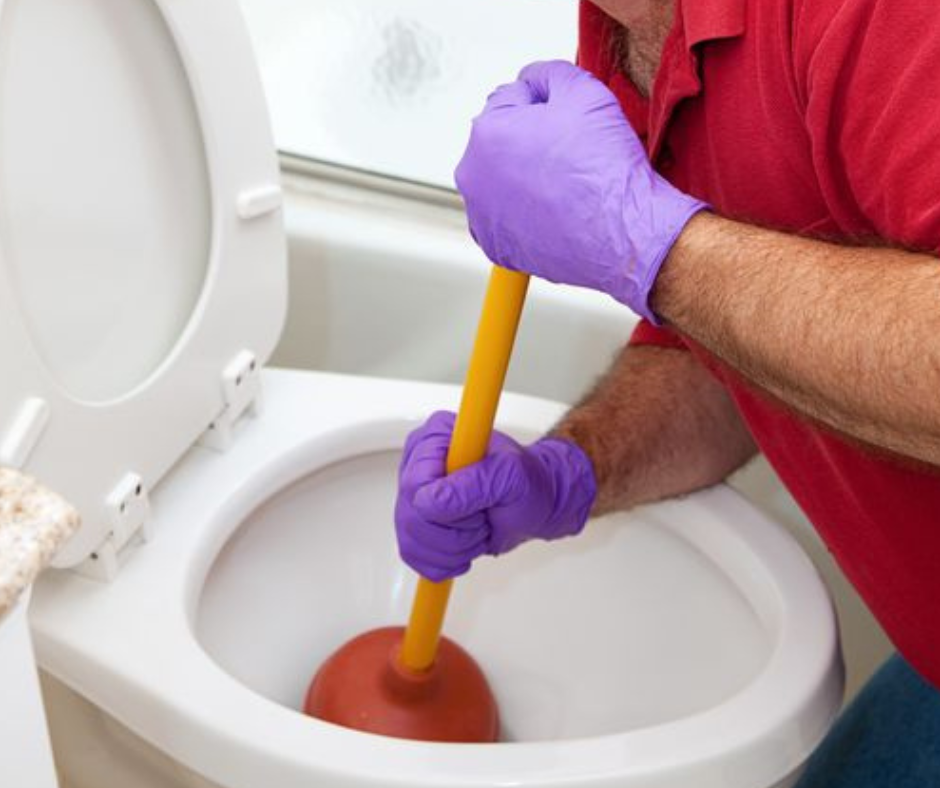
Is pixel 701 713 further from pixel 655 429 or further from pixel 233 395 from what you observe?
pixel 233 395

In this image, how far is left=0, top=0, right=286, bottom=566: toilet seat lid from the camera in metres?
0.62

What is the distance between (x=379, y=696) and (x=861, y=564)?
13.1 inches

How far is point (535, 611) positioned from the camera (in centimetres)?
92

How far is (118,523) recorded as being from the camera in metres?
0.71

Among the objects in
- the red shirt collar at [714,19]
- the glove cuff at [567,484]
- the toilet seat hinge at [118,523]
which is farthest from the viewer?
the glove cuff at [567,484]

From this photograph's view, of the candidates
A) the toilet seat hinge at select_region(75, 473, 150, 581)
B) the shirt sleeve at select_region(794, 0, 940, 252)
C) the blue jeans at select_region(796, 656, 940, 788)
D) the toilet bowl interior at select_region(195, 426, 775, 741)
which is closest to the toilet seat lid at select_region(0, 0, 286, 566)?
the toilet seat hinge at select_region(75, 473, 150, 581)

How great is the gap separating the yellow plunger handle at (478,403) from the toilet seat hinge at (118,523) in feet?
0.62

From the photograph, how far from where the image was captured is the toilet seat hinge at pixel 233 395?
0.81 meters

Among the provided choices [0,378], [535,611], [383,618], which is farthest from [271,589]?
[0,378]

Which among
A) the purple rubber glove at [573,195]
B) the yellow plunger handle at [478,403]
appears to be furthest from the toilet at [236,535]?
the purple rubber glove at [573,195]

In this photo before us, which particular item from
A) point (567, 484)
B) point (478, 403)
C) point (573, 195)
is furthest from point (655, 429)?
point (573, 195)

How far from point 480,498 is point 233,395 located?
20 centimetres

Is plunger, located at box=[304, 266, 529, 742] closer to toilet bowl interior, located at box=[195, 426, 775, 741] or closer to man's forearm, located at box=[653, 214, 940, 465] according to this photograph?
toilet bowl interior, located at box=[195, 426, 775, 741]

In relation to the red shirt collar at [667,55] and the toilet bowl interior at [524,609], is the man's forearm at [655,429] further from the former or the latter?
the red shirt collar at [667,55]
